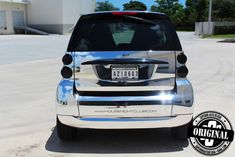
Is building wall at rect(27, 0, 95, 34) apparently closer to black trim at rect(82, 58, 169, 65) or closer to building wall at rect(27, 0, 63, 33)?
building wall at rect(27, 0, 63, 33)

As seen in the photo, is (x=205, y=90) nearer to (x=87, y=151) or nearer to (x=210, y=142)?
(x=210, y=142)

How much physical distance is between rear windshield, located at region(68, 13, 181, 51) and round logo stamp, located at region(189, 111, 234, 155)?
3.74 feet

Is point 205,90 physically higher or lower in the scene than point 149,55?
lower

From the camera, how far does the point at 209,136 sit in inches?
175

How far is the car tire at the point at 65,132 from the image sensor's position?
4688 mm

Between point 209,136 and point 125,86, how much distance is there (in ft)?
4.14

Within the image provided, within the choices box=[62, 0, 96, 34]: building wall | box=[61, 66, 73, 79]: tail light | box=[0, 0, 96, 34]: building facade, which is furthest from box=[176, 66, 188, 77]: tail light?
box=[62, 0, 96, 34]: building wall

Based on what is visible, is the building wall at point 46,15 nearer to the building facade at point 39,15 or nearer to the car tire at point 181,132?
the building facade at point 39,15

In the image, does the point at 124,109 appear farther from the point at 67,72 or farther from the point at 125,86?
the point at 67,72

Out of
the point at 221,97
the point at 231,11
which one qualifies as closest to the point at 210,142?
the point at 221,97

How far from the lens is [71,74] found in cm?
435

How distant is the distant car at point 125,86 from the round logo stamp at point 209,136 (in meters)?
0.33

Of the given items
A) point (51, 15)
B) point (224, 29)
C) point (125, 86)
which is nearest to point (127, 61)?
point (125, 86)

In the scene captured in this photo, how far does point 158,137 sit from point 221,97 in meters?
3.07
